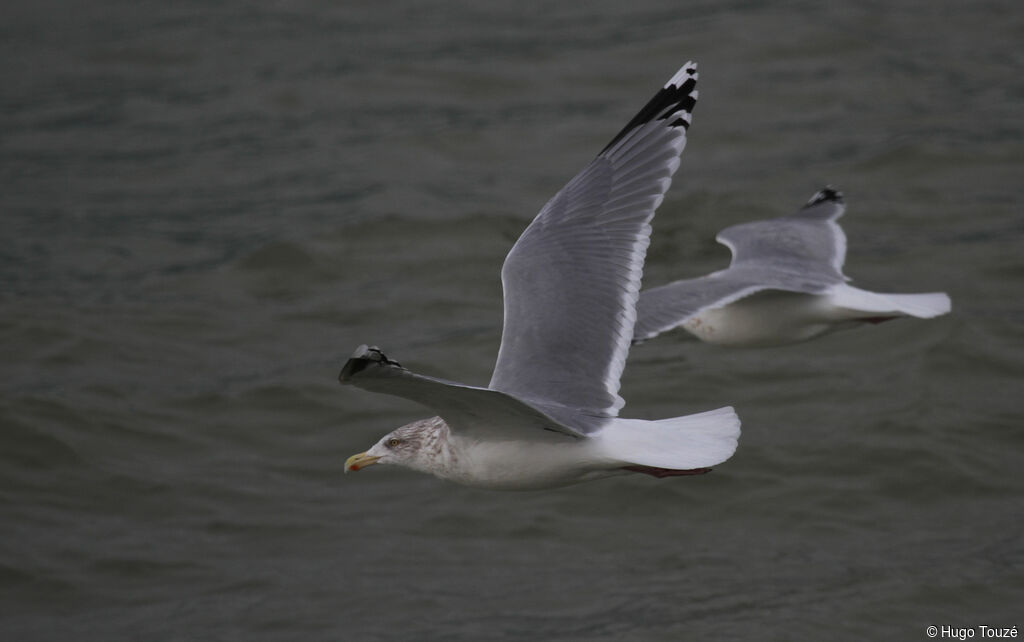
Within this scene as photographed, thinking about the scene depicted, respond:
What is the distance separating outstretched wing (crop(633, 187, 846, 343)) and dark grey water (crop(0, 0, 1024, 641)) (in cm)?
107

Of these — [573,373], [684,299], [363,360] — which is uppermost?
[363,360]

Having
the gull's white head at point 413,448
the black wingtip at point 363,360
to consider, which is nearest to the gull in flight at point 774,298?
the gull's white head at point 413,448

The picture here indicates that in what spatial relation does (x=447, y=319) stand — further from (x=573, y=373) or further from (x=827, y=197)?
(x=573, y=373)

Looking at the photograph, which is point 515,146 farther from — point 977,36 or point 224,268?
point 977,36

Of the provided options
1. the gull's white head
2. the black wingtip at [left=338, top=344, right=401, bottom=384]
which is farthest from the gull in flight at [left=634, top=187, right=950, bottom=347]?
the black wingtip at [left=338, top=344, right=401, bottom=384]

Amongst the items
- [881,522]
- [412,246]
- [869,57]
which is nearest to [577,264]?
[881,522]

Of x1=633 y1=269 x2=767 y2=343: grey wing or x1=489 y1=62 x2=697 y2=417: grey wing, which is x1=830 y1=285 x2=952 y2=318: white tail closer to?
x1=633 y1=269 x2=767 y2=343: grey wing

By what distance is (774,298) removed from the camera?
24.1 feet

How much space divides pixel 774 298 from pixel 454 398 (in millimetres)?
3183

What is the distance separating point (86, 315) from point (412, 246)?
99.5 inches

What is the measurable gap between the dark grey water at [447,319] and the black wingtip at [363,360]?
9.25ft

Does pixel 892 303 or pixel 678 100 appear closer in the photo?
pixel 678 100

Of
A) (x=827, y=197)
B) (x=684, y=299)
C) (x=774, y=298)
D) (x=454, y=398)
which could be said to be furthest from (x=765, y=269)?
(x=454, y=398)

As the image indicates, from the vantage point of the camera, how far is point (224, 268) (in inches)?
433
